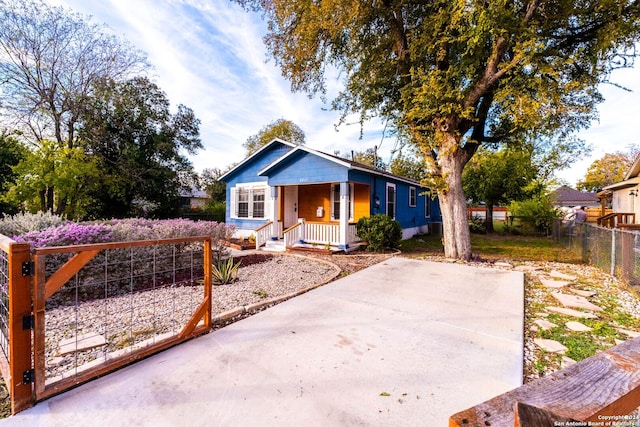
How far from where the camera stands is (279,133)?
93.8ft

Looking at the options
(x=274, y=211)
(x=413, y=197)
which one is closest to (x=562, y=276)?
(x=413, y=197)

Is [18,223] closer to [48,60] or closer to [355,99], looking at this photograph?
[355,99]

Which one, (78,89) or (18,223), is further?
(78,89)

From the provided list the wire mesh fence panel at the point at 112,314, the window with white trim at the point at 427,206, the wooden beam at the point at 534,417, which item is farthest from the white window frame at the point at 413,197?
the wooden beam at the point at 534,417

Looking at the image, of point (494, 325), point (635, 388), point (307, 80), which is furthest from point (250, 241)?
point (635, 388)

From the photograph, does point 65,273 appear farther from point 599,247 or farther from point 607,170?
point 607,170

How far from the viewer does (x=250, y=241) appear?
12.4 meters

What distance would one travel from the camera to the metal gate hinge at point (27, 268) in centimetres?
204

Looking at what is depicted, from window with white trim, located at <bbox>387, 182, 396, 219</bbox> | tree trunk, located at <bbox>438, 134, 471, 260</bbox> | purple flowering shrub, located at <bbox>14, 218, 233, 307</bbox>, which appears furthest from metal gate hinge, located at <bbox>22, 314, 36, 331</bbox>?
window with white trim, located at <bbox>387, 182, 396, 219</bbox>

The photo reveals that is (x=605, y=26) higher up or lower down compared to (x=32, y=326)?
higher up

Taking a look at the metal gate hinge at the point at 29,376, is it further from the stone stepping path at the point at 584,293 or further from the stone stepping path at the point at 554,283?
the stone stepping path at the point at 554,283

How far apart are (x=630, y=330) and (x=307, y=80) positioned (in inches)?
374

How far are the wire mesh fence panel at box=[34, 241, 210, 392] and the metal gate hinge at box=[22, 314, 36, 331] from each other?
249 mm

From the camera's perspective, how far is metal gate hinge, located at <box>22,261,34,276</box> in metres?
2.04
